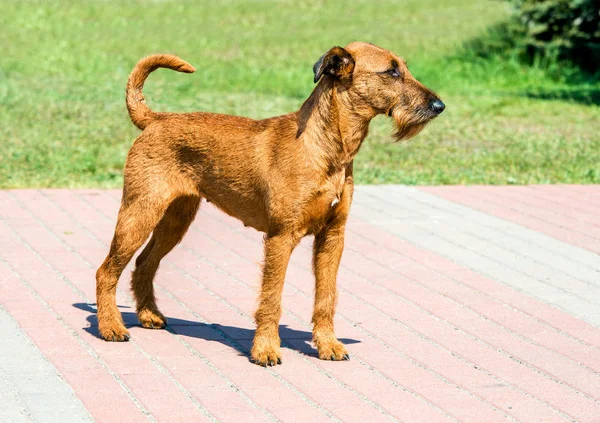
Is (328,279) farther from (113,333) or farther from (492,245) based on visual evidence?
(492,245)

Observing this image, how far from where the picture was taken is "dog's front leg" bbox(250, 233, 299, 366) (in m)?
5.15

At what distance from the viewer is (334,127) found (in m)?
5.14

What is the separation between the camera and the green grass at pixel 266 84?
11.2 meters

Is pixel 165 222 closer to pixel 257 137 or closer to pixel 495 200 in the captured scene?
pixel 257 137

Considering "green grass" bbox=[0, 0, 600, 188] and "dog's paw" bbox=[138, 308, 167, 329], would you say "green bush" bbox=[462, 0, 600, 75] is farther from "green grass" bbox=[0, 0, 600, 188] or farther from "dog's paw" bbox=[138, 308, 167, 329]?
"dog's paw" bbox=[138, 308, 167, 329]

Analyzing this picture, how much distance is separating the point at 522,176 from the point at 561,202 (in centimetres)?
126

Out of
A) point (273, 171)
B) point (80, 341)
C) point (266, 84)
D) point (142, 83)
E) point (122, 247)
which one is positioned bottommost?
point (266, 84)

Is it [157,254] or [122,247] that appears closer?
[122,247]

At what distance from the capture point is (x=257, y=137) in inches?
211

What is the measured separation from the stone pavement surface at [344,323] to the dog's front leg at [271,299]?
0.31 ft

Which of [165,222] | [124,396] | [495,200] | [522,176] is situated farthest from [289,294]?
[522,176]

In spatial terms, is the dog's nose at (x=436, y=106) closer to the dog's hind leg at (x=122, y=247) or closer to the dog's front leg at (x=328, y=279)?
the dog's front leg at (x=328, y=279)

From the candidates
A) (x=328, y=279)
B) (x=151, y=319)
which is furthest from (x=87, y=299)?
(x=328, y=279)

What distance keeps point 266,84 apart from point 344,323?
11.1 meters
